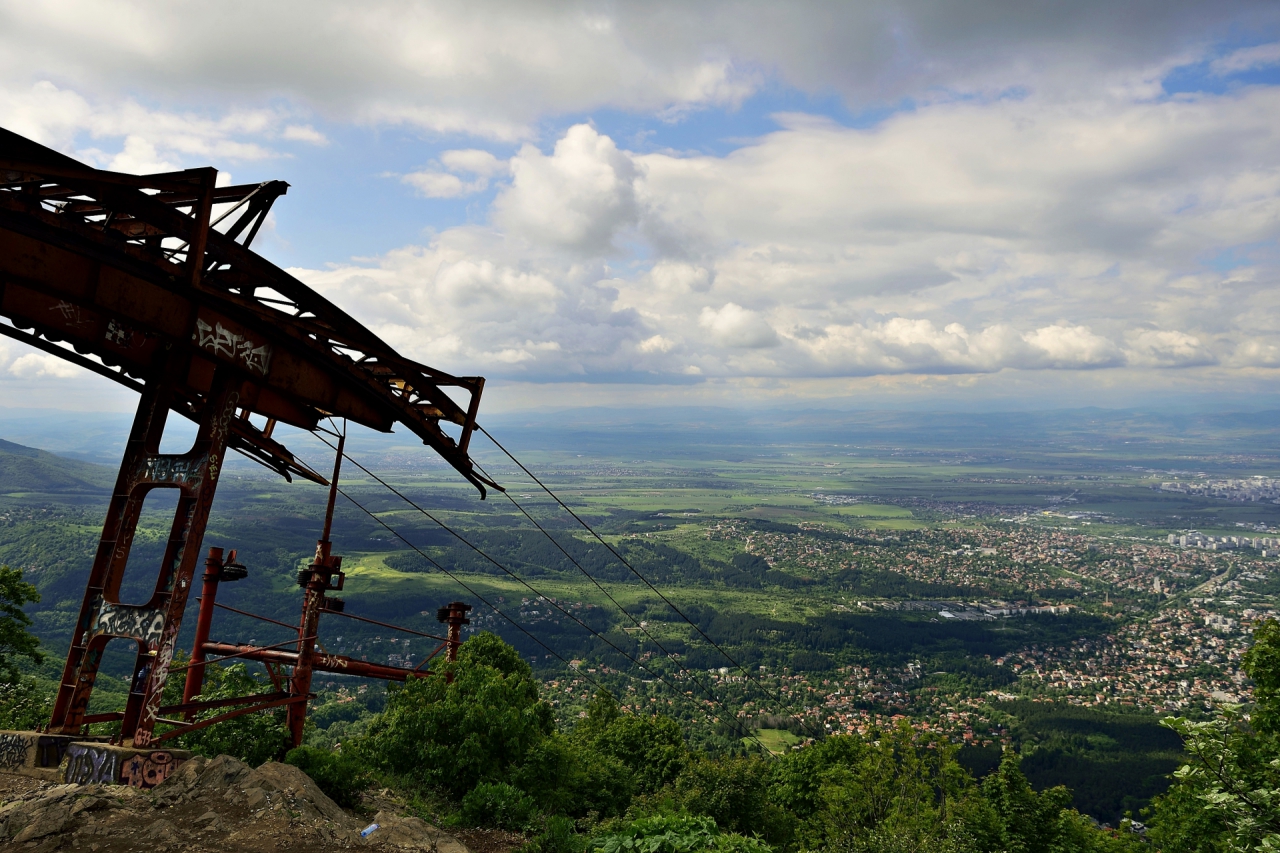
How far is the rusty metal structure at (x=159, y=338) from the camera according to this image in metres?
6.70

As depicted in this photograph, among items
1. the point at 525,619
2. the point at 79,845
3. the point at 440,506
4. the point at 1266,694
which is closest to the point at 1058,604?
the point at 525,619

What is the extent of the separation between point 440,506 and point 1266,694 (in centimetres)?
20096

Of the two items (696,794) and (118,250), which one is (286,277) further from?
(696,794)

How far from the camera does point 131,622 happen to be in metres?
7.92

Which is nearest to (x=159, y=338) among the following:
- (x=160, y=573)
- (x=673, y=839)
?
(x=160, y=573)

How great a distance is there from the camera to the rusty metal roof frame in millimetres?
6559

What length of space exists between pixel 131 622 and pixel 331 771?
384 centimetres

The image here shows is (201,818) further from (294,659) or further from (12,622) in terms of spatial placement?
(12,622)

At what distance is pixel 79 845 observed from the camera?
21.1 ft

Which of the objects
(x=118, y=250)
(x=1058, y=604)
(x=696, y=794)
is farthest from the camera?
(x=1058, y=604)

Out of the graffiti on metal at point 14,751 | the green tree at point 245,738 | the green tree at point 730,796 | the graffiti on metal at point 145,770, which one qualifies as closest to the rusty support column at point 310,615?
the green tree at point 245,738

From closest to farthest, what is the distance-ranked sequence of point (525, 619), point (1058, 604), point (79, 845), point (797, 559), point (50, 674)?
point (79, 845), point (50, 674), point (525, 619), point (1058, 604), point (797, 559)

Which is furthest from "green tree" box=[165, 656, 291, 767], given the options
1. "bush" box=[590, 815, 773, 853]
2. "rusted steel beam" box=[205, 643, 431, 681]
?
"bush" box=[590, 815, 773, 853]

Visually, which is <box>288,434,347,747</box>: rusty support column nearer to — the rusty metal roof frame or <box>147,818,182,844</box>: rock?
the rusty metal roof frame
